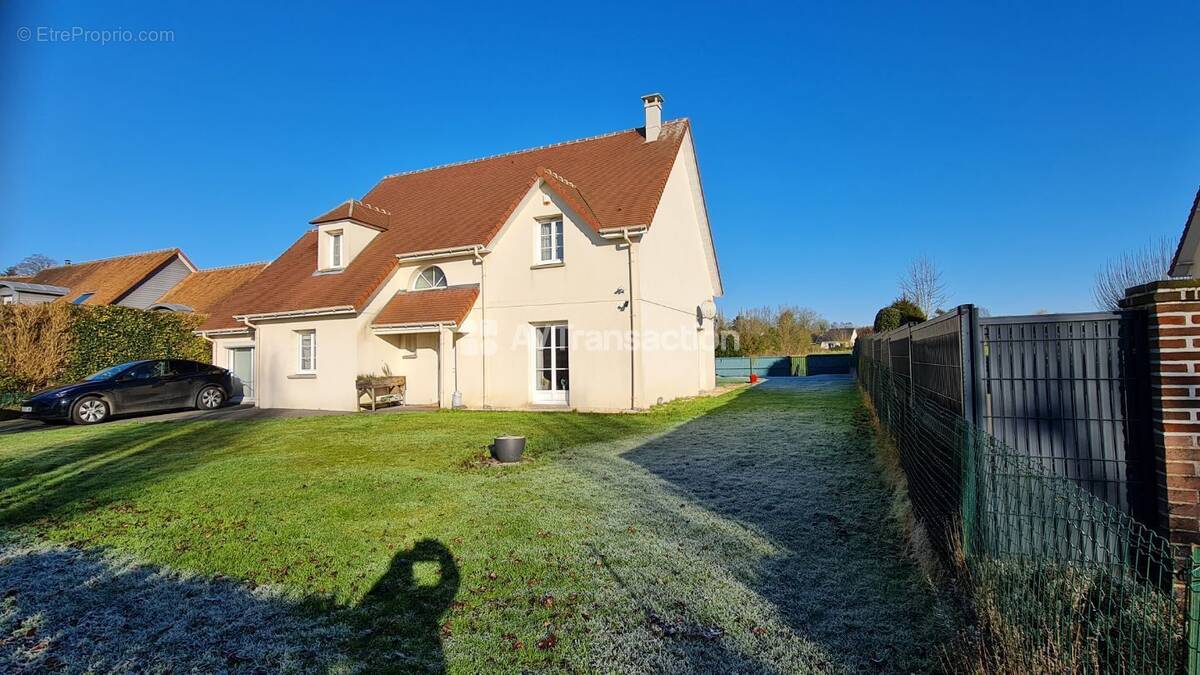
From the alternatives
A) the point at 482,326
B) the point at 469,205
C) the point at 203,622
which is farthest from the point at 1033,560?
the point at 469,205

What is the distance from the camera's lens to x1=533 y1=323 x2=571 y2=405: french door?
1463cm

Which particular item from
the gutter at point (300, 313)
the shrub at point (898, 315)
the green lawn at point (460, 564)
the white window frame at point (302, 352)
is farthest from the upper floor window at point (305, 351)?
the shrub at point (898, 315)

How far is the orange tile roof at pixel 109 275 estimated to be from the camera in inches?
1013

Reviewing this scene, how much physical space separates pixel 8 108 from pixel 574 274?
11140mm

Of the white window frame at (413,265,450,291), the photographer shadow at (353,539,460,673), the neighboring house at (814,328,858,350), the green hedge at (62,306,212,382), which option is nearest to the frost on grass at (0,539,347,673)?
the photographer shadow at (353,539,460,673)

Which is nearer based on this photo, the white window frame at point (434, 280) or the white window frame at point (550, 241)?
the white window frame at point (550, 241)

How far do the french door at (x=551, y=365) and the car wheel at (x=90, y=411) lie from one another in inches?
394

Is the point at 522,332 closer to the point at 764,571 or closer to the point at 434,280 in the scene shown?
the point at 434,280

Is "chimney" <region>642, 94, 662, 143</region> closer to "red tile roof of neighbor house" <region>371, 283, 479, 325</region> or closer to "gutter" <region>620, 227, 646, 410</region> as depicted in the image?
"gutter" <region>620, 227, 646, 410</region>

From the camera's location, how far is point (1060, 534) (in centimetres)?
364

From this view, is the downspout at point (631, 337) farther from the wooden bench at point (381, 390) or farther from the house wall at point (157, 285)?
the house wall at point (157, 285)

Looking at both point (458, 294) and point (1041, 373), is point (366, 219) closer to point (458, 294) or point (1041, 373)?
point (458, 294)

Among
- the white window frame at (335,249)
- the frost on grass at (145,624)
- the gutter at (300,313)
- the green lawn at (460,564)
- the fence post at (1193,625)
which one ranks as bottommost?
the frost on grass at (145,624)

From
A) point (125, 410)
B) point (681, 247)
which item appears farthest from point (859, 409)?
point (125, 410)
